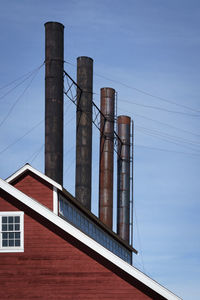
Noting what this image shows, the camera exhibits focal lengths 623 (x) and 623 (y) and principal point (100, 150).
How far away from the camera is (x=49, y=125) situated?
42.9 meters

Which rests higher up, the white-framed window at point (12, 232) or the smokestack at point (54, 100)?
the smokestack at point (54, 100)

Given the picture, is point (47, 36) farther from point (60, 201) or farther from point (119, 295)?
point (119, 295)

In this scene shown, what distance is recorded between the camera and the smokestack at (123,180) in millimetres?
58719

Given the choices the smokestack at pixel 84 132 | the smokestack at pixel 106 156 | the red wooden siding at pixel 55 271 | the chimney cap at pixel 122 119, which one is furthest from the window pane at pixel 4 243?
the chimney cap at pixel 122 119

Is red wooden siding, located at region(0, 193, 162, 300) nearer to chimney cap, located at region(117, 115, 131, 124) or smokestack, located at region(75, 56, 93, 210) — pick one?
smokestack, located at region(75, 56, 93, 210)

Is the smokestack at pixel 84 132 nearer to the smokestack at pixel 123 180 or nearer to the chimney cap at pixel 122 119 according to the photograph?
the chimney cap at pixel 122 119

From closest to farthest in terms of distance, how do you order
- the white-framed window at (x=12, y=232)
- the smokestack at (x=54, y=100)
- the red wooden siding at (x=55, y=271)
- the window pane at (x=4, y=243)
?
the red wooden siding at (x=55, y=271)
the white-framed window at (x=12, y=232)
the window pane at (x=4, y=243)
the smokestack at (x=54, y=100)

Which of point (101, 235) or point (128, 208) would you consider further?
point (128, 208)

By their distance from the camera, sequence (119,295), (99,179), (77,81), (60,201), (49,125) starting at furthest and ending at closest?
1. (99,179)
2. (77,81)
3. (49,125)
4. (60,201)
5. (119,295)

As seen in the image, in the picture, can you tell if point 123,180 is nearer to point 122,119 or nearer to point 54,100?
point 122,119

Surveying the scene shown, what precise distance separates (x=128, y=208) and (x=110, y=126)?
8087mm

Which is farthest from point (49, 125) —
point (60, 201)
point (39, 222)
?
point (39, 222)

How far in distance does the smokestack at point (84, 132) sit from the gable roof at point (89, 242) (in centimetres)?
2218

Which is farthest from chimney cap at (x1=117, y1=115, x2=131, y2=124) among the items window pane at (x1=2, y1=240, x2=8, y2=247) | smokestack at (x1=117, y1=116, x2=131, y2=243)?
window pane at (x1=2, y1=240, x2=8, y2=247)
